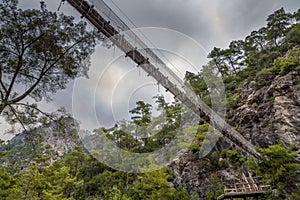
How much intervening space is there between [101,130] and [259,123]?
35.0ft

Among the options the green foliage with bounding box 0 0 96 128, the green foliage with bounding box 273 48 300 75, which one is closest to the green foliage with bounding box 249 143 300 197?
the green foliage with bounding box 273 48 300 75

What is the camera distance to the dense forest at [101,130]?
4.46m

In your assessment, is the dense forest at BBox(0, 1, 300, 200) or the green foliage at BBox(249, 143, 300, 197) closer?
the dense forest at BBox(0, 1, 300, 200)

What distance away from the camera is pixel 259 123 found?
10.9m

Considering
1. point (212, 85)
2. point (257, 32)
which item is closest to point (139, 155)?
point (212, 85)

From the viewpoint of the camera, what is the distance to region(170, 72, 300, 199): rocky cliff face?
30.7 feet

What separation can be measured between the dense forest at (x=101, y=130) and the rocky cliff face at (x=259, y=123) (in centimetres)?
26

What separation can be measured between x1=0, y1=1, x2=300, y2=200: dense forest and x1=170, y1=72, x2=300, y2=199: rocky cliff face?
259 mm

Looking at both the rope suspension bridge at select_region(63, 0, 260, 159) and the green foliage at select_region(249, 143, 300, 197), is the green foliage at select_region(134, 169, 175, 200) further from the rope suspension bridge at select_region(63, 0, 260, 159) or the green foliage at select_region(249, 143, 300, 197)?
the green foliage at select_region(249, 143, 300, 197)

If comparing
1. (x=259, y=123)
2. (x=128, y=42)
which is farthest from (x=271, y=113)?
(x=128, y=42)

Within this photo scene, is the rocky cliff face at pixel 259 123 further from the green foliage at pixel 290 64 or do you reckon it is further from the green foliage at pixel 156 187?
the green foliage at pixel 156 187

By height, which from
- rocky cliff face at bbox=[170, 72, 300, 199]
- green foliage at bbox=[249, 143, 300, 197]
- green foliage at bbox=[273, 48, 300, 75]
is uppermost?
green foliage at bbox=[273, 48, 300, 75]

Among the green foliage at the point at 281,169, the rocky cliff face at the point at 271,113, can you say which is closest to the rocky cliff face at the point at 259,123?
the rocky cliff face at the point at 271,113

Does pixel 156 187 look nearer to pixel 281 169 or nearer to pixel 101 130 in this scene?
pixel 281 169
